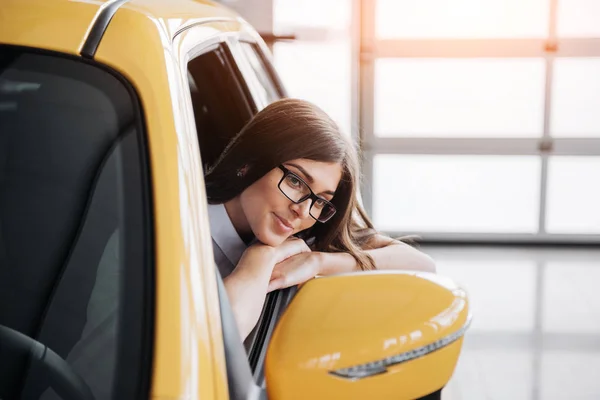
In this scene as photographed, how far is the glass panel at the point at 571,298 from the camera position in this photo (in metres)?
3.78

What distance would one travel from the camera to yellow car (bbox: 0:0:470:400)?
723 millimetres

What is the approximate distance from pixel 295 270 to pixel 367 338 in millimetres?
623

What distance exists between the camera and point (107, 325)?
2.41 ft

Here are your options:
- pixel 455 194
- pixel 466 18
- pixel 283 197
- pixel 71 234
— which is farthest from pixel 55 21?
pixel 455 194

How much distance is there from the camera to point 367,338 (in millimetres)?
794

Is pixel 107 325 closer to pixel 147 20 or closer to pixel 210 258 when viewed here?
pixel 210 258

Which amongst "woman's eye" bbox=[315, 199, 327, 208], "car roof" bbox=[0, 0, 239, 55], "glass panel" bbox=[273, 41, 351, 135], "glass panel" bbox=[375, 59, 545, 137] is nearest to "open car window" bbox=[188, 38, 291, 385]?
"woman's eye" bbox=[315, 199, 327, 208]

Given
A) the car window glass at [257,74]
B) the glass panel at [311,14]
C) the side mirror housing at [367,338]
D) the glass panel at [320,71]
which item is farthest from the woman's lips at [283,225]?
the glass panel at [311,14]

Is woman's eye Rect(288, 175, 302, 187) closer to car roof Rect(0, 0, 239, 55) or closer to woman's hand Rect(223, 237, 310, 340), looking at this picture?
woman's hand Rect(223, 237, 310, 340)

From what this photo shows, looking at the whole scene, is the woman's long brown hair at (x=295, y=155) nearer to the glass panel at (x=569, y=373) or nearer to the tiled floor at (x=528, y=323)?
the tiled floor at (x=528, y=323)

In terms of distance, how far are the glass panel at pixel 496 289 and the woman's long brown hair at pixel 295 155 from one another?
2.26 meters

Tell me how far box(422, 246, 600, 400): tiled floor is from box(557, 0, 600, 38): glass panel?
1715 mm

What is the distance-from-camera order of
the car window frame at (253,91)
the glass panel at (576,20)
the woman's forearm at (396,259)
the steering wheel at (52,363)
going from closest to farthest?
the steering wheel at (52,363) < the car window frame at (253,91) < the woman's forearm at (396,259) < the glass panel at (576,20)

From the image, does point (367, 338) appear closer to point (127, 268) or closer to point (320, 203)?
point (127, 268)
